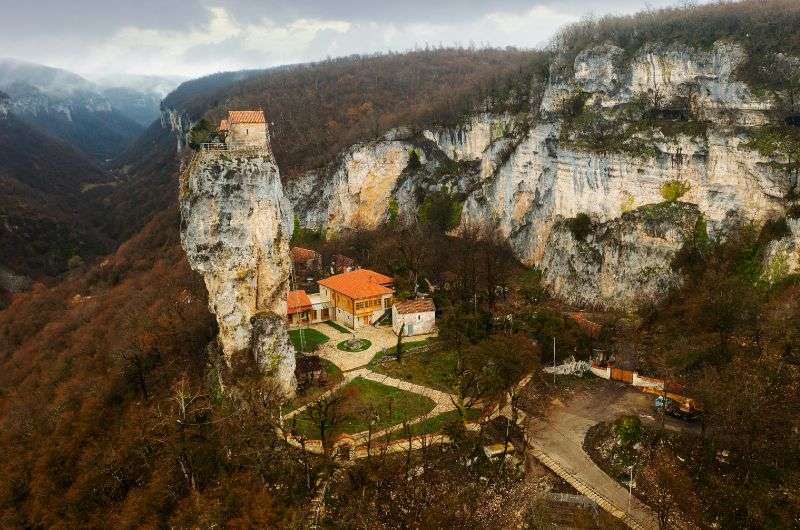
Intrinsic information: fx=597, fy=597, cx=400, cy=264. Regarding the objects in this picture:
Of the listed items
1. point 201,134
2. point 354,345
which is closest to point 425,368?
point 354,345

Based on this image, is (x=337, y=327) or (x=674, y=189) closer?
(x=674, y=189)

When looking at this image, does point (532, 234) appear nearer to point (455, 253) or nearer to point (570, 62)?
point (455, 253)

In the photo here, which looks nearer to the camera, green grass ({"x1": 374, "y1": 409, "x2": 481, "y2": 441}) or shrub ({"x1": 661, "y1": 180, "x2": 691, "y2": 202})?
green grass ({"x1": 374, "y1": 409, "x2": 481, "y2": 441})

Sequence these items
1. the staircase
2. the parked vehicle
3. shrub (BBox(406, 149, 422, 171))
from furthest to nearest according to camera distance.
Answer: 1. shrub (BBox(406, 149, 422, 171))
2. the staircase
3. the parked vehicle

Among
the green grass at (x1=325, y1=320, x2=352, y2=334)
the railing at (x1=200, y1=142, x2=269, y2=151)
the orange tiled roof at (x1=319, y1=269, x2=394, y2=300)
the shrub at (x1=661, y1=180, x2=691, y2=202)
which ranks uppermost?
the railing at (x1=200, y1=142, x2=269, y2=151)

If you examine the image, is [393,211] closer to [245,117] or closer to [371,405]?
[245,117]

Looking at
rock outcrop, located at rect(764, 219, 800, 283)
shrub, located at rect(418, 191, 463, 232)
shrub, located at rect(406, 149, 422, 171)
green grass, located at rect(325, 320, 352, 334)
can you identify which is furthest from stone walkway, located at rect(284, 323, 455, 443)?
shrub, located at rect(406, 149, 422, 171)

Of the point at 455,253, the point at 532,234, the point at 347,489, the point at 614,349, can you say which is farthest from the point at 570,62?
the point at 347,489

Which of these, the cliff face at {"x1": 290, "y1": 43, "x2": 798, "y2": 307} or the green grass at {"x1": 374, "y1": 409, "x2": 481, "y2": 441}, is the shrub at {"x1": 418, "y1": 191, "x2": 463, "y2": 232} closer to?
the cliff face at {"x1": 290, "y1": 43, "x2": 798, "y2": 307}
